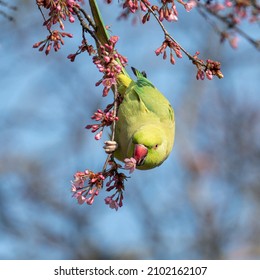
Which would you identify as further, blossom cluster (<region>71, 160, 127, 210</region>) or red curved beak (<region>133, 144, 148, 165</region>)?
red curved beak (<region>133, 144, 148, 165</region>)

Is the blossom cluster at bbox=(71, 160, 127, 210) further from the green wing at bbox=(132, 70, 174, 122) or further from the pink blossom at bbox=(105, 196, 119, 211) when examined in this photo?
the green wing at bbox=(132, 70, 174, 122)

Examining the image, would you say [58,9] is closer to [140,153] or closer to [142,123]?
[140,153]

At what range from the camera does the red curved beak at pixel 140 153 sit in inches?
138

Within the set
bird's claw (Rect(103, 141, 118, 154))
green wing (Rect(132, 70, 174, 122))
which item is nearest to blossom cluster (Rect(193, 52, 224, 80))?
bird's claw (Rect(103, 141, 118, 154))

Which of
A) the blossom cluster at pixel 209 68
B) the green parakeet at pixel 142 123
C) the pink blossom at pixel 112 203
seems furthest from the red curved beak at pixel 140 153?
the blossom cluster at pixel 209 68

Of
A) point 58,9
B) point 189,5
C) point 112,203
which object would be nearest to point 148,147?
point 112,203

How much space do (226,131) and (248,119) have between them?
19.3 inches

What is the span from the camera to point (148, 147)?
3.61 m

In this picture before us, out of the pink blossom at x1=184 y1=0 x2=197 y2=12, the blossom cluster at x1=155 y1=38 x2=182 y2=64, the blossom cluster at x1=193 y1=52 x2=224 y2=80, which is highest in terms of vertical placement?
the pink blossom at x1=184 y1=0 x2=197 y2=12

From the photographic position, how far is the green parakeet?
360 centimetres

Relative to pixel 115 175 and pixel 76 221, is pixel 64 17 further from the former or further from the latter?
pixel 76 221

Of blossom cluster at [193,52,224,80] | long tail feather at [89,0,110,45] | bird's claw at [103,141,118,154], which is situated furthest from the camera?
long tail feather at [89,0,110,45]

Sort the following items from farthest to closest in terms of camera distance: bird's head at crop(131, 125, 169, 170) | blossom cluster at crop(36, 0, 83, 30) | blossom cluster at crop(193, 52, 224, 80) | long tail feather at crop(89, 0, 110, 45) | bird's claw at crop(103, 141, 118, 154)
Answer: bird's head at crop(131, 125, 169, 170) → long tail feather at crop(89, 0, 110, 45) → bird's claw at crop(103, 141, 118, 154) → blossom cluster at crop(193, 52, 224, 80) → blossom cluster at crop(36, 0, 83, 30)
